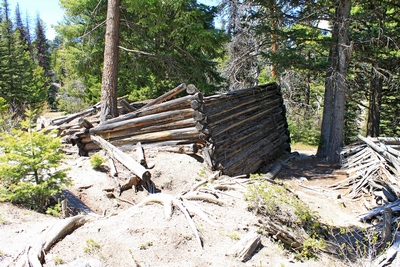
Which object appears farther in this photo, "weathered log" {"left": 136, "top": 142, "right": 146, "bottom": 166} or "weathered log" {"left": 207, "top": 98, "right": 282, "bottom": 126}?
"weathered log" {"left": 207, "top": 98, "right": 282, "bottom": 126}

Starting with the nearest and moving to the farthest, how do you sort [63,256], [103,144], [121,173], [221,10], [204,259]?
[63,256] < [204,259] < [121,173] < [103,144] < [221,10]

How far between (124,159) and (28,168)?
2677mm

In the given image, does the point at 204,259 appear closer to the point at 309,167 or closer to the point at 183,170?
the point at 183,170

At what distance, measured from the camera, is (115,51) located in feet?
32.6

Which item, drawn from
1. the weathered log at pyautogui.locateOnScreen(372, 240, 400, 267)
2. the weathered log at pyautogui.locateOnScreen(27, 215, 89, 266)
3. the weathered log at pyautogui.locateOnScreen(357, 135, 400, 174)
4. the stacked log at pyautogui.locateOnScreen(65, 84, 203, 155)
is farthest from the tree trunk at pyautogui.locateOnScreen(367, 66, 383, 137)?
the weathered log at pyautogui.locateOnScreen(27, 215, 89, 266)

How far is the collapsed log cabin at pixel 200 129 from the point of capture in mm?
8188

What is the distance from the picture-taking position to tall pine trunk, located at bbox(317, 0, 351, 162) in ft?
34.3

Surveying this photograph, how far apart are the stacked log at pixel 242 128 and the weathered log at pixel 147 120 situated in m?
0.47

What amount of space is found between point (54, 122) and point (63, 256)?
397 inches

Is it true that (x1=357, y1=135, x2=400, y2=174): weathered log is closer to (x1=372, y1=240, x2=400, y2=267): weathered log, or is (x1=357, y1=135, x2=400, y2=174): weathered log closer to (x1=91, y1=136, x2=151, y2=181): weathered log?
(x1=372, y1=240, x2=400, y2=267): weathered log

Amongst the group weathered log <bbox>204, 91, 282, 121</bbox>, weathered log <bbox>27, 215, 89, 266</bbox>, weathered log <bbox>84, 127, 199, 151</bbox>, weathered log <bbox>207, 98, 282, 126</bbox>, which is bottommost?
weathered log <bbox>27, 215, 89, 266</bbox>

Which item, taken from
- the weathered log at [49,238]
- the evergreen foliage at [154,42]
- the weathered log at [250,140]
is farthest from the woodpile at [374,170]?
the weathered log at [49,238]

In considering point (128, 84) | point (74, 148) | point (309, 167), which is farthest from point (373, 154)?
point (128, 84)

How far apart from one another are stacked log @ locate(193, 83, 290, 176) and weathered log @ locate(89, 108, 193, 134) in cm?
47
